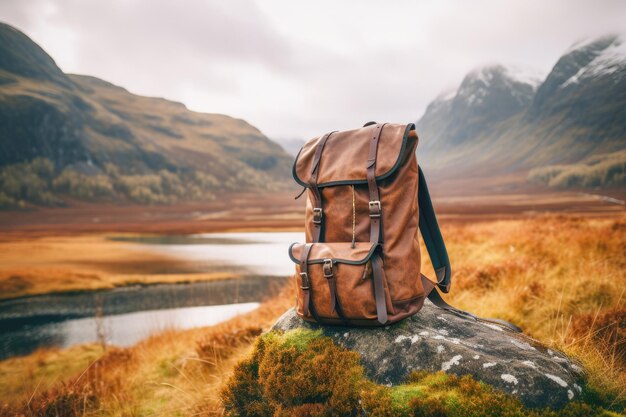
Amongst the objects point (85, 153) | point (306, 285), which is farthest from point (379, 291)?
point (85, 153)

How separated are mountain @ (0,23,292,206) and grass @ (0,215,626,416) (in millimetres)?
93142

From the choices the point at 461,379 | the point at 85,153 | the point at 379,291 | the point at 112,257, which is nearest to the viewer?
the point at 461,379

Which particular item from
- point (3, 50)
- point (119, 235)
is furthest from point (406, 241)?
point (3, 50)

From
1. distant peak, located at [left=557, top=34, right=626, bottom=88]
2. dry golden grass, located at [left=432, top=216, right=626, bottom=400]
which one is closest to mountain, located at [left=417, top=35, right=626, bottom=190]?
distant peak, located at [left=557, top=34, right=626, bottom=88]

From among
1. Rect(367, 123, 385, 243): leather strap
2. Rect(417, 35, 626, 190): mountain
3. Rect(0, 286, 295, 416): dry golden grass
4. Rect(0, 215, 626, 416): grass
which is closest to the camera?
Rect(0, 215, 626, 416): grass

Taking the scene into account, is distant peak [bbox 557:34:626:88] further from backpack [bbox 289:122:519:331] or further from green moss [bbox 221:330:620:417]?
green moss [bbox 221:330:620:417]

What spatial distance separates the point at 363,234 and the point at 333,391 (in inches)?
48.0

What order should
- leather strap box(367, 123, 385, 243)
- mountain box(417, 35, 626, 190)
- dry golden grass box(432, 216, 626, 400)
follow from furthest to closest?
mountain box(417, 35, 626, 190), dry golden grass box(432, 216, 626, 400), leather strap box(367, 123, 385, 243)

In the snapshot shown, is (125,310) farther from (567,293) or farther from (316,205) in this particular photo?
(567,293)

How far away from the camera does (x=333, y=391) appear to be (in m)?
2.54

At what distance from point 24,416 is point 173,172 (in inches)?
4955

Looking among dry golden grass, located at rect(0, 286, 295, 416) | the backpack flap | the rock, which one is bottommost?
dry golden grass, located at rect(0, 286, 295, 416)

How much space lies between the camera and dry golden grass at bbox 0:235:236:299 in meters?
20.8

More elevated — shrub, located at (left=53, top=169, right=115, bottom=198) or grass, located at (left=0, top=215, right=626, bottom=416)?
shrub, located at (left=53, top=169, right=115, bottom=198)
